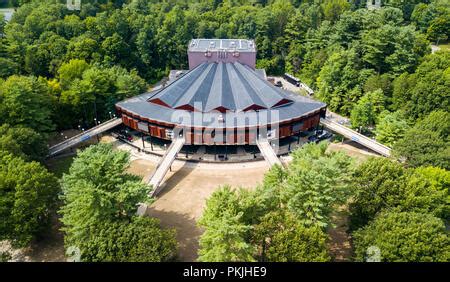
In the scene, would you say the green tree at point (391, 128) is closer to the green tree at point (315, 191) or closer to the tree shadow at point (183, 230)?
the green tree at point (315, 191)

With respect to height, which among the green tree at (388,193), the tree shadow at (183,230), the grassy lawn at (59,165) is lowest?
the tree shadow at (183,230)

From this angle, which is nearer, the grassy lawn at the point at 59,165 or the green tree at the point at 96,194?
the green tree at the point at 96,194

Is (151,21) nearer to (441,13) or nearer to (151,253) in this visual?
(151,253)

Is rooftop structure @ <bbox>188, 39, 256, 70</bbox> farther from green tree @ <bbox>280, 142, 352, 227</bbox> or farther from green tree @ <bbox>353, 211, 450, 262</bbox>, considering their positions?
green tree @ <bbox>353, 211, 450, 262</bbox>

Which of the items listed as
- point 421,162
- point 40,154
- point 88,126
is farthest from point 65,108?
point 421,162

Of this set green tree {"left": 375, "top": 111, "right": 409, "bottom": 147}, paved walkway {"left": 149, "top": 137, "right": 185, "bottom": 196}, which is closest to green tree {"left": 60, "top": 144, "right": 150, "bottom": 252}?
paved walkway {"left": 149, "top": 137, "right": 185, "bottom": 196}

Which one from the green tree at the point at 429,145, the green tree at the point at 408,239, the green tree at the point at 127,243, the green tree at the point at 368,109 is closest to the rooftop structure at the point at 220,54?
the green tree at the point at 368,109

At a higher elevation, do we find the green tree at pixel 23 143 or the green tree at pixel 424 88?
the green tree at pixel 424 88

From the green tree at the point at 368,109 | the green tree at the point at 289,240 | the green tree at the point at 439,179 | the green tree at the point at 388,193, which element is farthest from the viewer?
the green tree at the point at 368,109
